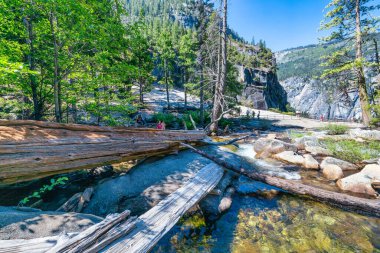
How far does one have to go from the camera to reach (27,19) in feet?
21.2

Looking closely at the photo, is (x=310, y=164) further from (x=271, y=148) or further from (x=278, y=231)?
(x=278, y=231)

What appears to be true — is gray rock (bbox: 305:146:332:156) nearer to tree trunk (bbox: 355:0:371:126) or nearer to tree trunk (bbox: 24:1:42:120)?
tree trunk (bbox: 355:0:371:126)

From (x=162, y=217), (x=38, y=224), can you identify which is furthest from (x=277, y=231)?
(x=38, y=224)

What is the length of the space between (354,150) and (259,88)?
59.6 metres

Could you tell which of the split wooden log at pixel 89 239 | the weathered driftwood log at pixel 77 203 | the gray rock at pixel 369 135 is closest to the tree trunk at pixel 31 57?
the weathered driftwood log at pixel 77 203

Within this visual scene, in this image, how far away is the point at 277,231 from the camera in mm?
4328

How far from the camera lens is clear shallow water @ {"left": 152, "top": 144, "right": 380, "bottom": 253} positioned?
3797 millimetres

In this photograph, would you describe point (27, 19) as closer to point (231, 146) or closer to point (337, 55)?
point (231, 146)

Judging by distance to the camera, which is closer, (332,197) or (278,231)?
(278,231)

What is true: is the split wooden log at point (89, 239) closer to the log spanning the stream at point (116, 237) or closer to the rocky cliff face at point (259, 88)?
the log spanning the stream at point (116, 237)

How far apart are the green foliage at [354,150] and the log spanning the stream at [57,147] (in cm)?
1021

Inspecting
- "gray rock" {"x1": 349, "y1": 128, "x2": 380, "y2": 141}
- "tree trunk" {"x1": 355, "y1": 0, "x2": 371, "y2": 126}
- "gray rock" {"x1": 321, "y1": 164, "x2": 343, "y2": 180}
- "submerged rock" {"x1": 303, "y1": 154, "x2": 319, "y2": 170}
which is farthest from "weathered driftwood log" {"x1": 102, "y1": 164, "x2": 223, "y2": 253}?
"tree trunk" {"x1": 355, "y1": 0, "x2": 371, "y2": 126}


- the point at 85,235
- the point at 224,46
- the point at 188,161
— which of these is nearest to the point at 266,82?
the point at 224,46

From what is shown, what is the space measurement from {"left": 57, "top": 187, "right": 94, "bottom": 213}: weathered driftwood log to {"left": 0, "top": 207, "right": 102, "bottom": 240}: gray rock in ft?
3.66
